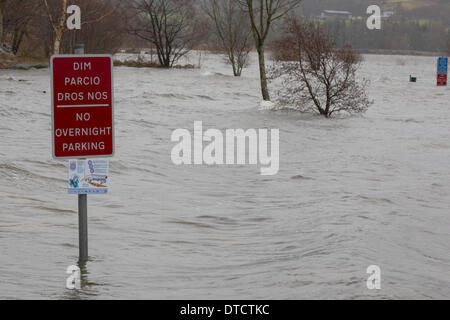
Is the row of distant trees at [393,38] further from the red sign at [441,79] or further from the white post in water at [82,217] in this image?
the white post in water at [82,217]

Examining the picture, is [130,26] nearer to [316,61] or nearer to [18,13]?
[18,13]

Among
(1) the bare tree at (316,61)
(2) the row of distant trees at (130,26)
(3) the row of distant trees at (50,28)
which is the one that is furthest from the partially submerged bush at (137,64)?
(1) the bare tree at (316,61)

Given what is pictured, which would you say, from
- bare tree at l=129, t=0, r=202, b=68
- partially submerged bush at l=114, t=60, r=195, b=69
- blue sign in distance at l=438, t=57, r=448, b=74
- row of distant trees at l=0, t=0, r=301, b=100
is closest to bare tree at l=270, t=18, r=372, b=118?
row of distant trees at l=0, t=0, r=301, b=100

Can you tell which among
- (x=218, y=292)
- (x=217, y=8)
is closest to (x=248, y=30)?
(x=217, y=8)

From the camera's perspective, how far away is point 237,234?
29.3 ft

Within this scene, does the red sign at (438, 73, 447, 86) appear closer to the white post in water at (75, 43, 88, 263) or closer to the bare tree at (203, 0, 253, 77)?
the bare tree at (203, 0, 253, 77)

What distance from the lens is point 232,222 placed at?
9641mm

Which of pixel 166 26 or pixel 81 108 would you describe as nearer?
pixel 81 108

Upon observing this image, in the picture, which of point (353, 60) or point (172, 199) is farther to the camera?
point (353, 60)

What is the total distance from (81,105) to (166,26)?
202 feet

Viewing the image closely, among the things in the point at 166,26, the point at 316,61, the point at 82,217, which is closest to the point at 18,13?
the point at 166,26

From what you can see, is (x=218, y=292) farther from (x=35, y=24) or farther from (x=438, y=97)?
(x=35, y=24)

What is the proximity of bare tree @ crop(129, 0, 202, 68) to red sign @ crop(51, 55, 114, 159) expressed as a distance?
59.5m
